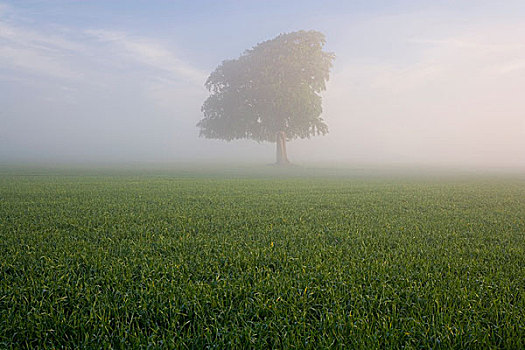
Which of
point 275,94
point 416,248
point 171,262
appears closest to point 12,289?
point 171,262

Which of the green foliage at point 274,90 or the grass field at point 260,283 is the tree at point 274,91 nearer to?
the green foliage at point 274,90

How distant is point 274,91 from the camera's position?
39.8m

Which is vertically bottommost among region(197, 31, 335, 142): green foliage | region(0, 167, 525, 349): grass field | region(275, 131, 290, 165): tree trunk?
region(0, 167, 525, 349): grass field

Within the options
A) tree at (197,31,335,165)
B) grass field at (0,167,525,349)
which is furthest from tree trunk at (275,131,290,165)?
grass field at (0,167,525,349)

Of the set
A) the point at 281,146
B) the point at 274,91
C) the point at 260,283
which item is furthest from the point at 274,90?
the point at 260,283

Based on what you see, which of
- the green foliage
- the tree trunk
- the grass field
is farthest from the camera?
the tree trunk

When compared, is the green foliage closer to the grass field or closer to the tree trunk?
the tree trunk

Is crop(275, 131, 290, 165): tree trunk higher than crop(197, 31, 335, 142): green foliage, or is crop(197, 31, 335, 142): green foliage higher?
Answer: crop(197, 31, 335, 142): green foliage

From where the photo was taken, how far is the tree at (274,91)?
40.5 meters

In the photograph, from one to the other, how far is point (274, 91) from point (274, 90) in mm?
255

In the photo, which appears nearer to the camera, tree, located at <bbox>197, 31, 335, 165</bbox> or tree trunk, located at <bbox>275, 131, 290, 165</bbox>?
tree, located at <bbox>197, 31, 335, 165</bbox>

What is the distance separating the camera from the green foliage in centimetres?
4047

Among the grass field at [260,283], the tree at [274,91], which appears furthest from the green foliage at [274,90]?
the grass field at [260,283]

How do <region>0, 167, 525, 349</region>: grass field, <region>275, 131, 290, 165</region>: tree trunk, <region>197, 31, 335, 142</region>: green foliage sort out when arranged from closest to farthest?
<region>0, 167, 525, 349</region>: grass field → <region>197, 31, 335, 142</region>: green foliage → <region>275, 131, 290, 165</region>: tree trunk
